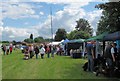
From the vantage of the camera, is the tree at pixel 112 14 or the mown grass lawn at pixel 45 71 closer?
the mown grass lawn at pixel 45 71

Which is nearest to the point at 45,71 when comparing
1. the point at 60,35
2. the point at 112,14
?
the point at 112,14

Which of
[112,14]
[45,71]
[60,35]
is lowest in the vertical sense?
[45,71]

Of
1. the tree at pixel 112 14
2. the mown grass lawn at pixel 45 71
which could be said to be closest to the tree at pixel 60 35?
the mown grass lawn at pixel 45 71

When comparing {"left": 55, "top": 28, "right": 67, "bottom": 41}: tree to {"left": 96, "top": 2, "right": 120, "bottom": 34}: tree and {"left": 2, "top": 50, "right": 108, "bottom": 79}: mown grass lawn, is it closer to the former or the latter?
{"left": 2, "top": 50, "right": 108, "bottom": 79}: mown grass lawn

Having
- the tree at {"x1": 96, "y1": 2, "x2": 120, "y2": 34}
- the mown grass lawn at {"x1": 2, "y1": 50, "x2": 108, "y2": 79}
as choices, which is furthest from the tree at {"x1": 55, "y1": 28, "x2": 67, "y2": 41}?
the tree at {"x1": 96, "y1": 2, "x2": 120, "y2": 34}

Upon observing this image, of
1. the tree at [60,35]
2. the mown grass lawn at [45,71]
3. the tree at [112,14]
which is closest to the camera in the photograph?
the mown grass lawn at [45,71]

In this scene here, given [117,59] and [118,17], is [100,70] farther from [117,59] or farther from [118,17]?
[118,17]

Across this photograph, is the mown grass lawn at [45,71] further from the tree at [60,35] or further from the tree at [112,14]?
the tree at [60,35]

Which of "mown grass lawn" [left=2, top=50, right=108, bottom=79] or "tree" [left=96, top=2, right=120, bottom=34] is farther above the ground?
"tree" [left=96, top=2, right=120, bottom=34]

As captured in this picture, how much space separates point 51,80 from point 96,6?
9.65 metres

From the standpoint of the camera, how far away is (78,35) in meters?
80.8

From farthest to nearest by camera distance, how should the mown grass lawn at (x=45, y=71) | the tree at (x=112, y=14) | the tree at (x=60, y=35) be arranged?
the tree at (x=60, y=35), the tree at (x=112, y=14), the mown grass lawn at (x=45, y=71)

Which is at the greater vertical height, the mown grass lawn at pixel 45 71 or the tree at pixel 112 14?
the tree at pixel 112 14

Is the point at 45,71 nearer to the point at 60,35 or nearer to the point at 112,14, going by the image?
the point at 112,14
